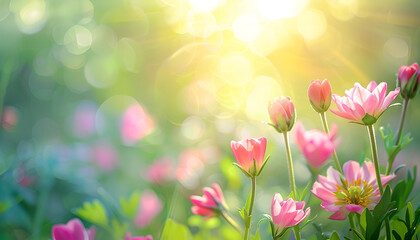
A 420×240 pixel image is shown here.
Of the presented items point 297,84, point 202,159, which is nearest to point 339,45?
point 297,84

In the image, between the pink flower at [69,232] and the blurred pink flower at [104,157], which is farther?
the blurred pink flower at [104,157]

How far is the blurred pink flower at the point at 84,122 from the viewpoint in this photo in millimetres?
1084

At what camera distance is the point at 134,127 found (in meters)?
0.95

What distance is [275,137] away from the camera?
86 cm

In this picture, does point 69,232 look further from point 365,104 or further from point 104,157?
point 104,157

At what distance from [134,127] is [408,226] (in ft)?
2.37

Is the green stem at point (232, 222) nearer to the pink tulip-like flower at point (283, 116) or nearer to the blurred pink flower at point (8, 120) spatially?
the pink tulip-like flower at point (283, 116)

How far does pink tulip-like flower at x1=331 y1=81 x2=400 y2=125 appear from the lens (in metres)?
0.31

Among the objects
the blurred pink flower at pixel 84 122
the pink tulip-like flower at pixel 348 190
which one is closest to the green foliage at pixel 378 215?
the pink tulip-like flower at pixel 348 190

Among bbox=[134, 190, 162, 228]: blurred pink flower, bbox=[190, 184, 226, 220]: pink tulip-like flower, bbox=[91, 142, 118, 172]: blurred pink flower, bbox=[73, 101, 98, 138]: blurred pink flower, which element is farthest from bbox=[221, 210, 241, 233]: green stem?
bbox=[73, 101, 98, 138]: blurred pink flower

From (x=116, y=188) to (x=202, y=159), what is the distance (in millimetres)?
204

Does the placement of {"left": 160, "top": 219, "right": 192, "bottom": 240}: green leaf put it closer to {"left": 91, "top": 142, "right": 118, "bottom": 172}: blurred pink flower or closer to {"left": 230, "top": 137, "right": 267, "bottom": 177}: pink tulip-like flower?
{"left": 230, "top": 137, "right": 267, "bottom": 177}: pink tulip-like flower

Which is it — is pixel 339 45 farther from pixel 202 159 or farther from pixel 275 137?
pixel 202 159

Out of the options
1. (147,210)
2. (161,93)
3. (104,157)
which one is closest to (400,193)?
(147,210)
